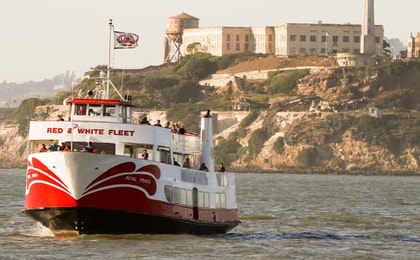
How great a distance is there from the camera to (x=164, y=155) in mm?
52406

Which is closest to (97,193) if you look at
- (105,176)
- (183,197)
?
(105,176)

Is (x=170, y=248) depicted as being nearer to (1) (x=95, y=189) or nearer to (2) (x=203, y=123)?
(1) (x=95, y=189)

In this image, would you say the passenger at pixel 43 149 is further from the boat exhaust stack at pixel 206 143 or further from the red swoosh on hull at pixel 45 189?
the boat exhaust stack at pixel 206 143

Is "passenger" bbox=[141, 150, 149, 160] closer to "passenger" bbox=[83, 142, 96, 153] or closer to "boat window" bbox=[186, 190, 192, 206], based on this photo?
"passenger" bbox=[83, 142, 96, 153]

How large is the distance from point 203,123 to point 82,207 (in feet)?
32.3

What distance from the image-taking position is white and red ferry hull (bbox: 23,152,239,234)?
1937 inches

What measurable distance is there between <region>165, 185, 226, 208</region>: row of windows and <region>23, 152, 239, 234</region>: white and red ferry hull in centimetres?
32

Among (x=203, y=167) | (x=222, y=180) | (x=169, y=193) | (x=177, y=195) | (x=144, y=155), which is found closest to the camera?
(x=144, y=155)

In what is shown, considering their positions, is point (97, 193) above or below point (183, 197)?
above

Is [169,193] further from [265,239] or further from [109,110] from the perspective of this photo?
[265,239]

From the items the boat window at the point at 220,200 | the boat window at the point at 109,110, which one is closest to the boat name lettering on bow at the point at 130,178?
the boat window at the point at 109,110

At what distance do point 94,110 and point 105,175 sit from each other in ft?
12.8

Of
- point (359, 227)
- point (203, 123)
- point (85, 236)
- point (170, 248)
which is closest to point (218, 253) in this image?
point (170, 248)

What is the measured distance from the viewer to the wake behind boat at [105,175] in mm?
49344
